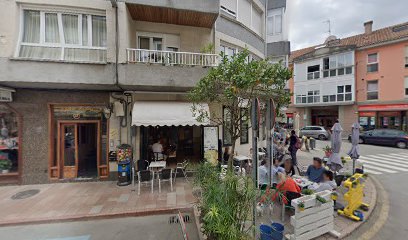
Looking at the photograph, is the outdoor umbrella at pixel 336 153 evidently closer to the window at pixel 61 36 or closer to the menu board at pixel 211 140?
the menu board at pixel 211 140

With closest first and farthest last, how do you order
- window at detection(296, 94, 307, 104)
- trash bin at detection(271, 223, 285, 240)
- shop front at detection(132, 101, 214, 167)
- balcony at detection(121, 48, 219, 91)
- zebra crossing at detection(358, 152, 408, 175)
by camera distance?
trash bin at detection(271, 223, 285, 240)
balcony at detection(121, 48, 219, 91)
shop front at detection(132, 101, 214, 167)
zebra crossing at detection(358, 152, 408, 175)
window at detection(296, 94, 307, 104)

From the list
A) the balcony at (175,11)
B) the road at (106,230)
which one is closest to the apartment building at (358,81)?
the balcony at (175,11)

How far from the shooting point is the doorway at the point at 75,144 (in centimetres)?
903

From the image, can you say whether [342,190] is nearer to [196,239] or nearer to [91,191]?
[196,239]

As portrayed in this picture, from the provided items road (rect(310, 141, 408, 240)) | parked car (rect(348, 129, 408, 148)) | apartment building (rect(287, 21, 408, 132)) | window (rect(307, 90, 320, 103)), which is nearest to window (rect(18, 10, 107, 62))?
road (rect(310, 141, 408, 240))

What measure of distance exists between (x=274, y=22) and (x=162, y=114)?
11.4 m

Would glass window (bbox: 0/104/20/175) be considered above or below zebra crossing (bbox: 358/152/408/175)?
above

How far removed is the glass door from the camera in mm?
9031

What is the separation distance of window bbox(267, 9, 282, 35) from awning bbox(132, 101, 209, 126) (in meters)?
9.75

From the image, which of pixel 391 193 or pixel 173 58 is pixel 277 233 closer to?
pixel 391 193

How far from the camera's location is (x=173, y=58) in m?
8.83

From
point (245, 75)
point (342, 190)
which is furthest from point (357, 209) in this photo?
point (245, 75)

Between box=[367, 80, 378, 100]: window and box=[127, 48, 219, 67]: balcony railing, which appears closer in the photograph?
box=[127, 48, 219, 67]: balcony railing

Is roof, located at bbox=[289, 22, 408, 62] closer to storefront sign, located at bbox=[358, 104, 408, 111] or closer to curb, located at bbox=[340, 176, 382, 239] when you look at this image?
storefront sign, located at bbox=[358, 104, 408, 111]
